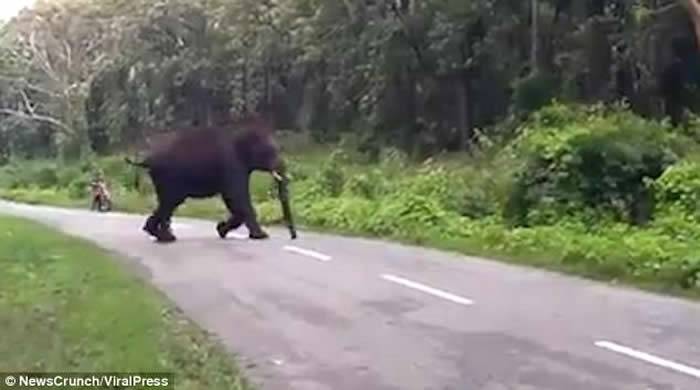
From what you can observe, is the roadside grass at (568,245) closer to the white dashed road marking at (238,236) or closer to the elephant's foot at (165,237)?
the white dashed road marking at (238,236)

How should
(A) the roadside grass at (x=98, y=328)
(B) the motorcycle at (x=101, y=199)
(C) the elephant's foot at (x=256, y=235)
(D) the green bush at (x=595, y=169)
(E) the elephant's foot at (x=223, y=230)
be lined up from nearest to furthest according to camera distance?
(A) the roadside grass at (x=98, y=328), (D) the green bush at (x=595, y=169), (C) the elephant's foot at (x=256, y=235), (E) the elephant's foot at (x=223, y=230), (B) the motorcycle at (x=101, y=199)

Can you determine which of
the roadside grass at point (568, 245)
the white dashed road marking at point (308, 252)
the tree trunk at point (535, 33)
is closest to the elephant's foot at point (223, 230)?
the white dashed road marking at point (308, 252)

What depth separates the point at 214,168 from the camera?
2466 cm

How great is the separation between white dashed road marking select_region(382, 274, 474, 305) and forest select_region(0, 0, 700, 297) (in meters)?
2.56

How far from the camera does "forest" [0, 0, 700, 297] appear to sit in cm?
2223

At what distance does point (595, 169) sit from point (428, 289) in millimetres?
8469

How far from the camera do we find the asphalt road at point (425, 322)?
9594 millimetres

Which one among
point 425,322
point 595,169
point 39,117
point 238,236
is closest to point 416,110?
point 238,236

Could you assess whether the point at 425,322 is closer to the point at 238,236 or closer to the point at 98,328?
the point at 98,328

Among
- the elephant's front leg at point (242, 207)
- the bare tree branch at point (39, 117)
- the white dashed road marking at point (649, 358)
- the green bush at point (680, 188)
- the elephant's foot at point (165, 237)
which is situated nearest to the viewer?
the white dashed road marking at point (649, 358)

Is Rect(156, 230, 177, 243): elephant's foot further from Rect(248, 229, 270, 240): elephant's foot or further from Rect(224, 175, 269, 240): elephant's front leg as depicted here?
Rect(248, 229, 270, 240): elephant's foot

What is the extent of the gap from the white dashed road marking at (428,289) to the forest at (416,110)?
2.56 m

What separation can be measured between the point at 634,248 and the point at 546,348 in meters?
6.91

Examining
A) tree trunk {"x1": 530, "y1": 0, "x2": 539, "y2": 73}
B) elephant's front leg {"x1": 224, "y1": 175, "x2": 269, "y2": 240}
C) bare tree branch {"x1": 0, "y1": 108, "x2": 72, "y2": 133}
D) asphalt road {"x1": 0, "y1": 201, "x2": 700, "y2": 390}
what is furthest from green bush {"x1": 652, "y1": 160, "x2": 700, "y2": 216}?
bare tree branch {"x1": 0, "y1": 108, "x2": 72, "y2": 133}
